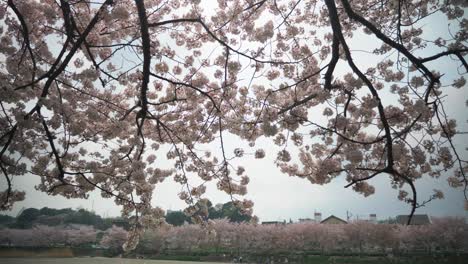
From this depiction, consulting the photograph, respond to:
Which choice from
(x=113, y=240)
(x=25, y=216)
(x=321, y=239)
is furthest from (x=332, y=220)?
(x=25, y=216)

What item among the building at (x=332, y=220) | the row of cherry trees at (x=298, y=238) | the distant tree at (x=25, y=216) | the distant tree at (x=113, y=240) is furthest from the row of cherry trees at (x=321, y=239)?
the distant tree at (x=25, y=216)

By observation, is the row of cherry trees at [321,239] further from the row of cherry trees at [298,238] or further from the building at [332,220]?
the building at [332,220]

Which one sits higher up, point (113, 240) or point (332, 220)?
point (332, 220)

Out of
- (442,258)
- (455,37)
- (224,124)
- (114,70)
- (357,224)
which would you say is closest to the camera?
(455,37)

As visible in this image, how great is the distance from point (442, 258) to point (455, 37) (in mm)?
37899

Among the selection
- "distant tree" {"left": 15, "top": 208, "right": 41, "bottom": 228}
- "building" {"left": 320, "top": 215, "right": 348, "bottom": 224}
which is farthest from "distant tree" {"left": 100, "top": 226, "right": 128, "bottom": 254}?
"distant tree" {"left": 15, "top": 208, "right": 41, "bottom": 228}

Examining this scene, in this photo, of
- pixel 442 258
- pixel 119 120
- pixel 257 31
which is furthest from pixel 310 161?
pixel 442 258

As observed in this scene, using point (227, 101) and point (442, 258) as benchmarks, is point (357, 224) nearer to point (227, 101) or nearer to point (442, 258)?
point (442, 258)

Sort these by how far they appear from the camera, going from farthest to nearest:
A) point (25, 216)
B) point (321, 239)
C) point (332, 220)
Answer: point (332, 220) < point (321, 239) < point (25, 216)

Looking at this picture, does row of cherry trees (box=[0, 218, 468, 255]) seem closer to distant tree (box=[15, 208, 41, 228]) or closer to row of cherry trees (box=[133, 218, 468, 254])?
row of cherry trees (box=[133, 218, 468, 254])

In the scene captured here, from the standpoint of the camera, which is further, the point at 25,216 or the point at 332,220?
the point at 332,220

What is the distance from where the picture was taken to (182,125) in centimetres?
612

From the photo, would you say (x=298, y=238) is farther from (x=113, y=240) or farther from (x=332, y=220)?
(x=113, y=240)

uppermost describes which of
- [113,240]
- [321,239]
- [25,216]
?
[25,216]
